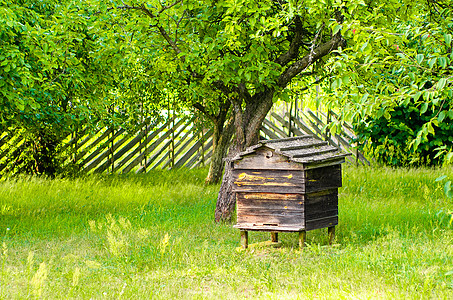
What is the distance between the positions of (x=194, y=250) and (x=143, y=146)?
22.6 ft

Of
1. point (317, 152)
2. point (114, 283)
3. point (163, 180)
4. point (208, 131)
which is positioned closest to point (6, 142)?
point (163, 180)

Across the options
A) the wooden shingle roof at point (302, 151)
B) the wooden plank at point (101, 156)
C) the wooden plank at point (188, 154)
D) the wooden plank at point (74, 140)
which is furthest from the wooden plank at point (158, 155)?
the wooden shingle roof at point (302, 151)

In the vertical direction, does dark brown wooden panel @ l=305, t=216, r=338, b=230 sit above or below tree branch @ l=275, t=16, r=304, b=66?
below

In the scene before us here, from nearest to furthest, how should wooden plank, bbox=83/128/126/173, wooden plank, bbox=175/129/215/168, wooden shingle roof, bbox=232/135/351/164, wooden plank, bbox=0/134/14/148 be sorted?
wooden shingle roof, bbox=232/135/351/164, wooden plank, bbox=0/134/14/148, wooden plank, bbox=83/128/126/173, wooden plank, bbox=175/129/215/168

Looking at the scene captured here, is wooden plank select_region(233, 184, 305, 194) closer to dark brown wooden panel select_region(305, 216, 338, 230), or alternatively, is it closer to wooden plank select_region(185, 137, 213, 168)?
dark brown wooden panel select_region(305, 216, 338, 230)

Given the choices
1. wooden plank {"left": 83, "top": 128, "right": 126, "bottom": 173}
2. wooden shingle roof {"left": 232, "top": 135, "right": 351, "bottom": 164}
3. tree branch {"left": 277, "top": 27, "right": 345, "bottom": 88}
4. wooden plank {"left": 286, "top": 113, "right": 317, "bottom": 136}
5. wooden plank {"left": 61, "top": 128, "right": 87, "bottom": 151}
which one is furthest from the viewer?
wooden plank {"left": 286, "top": 113, "right": 317, "bottom": 136}

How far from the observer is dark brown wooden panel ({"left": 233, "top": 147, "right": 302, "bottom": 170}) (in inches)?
209

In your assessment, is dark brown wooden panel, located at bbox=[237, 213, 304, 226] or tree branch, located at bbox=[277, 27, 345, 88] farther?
tree branch, located at bbox=[277, 27, 345, 88]

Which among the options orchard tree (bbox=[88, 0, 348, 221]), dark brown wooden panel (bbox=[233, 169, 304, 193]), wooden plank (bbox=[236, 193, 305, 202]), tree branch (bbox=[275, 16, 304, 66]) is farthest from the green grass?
tree branch (bbox=[275, 16, 304, 66])

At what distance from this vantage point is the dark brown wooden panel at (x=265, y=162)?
17.4 feet

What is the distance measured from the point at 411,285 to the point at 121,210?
5.39 meters

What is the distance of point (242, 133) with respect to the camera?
7434 millimetres

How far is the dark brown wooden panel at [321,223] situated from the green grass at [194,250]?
0.85 feet

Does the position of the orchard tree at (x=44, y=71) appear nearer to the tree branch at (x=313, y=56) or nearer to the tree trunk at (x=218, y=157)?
the tree trunk at (x=218, y=157)
